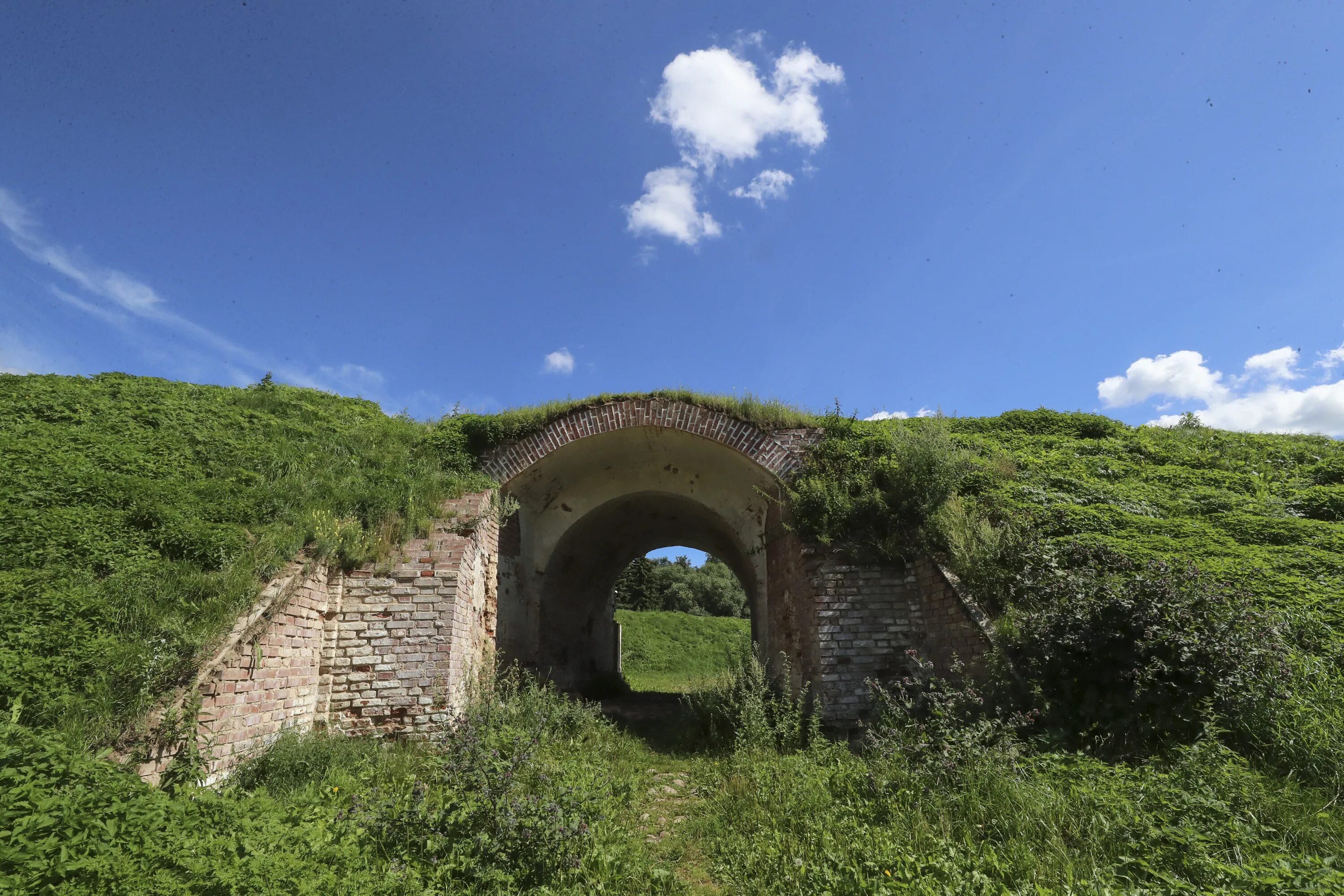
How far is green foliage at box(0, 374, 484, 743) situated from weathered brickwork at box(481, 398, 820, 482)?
2.96ft

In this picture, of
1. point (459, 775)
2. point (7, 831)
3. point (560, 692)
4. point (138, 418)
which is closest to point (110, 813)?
point (7, 831)

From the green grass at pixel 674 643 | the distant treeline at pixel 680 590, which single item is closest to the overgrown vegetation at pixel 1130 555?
the green grass at pixel 674 643

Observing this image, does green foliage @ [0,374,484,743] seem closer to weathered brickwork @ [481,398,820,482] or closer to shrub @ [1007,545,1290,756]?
weathered brickwork @ [481,398,820,482]

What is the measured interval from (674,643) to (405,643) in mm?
19134

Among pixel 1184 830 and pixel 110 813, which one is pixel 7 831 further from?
pixel 1184 830

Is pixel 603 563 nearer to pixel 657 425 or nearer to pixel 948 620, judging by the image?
pixel 657 425

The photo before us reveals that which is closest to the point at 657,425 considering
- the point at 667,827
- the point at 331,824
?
the point at 667,827

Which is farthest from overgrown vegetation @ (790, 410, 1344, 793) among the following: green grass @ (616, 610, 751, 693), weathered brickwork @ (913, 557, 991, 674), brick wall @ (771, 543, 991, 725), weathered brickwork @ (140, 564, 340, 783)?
green grass @ (616, 610, 751, 693)

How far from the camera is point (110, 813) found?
3227mm

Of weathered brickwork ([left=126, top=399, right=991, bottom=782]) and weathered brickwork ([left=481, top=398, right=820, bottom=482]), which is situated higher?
weathered brickwork ([left=481, top=398, right=820, bottom=482])

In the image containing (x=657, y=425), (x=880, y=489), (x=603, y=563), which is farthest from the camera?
(x=603, y=563)

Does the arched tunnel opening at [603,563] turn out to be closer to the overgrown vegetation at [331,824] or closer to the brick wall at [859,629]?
the brick wall at [859,629]

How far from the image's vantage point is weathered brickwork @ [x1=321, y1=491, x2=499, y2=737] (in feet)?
23.0

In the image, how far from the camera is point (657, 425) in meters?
9.58
